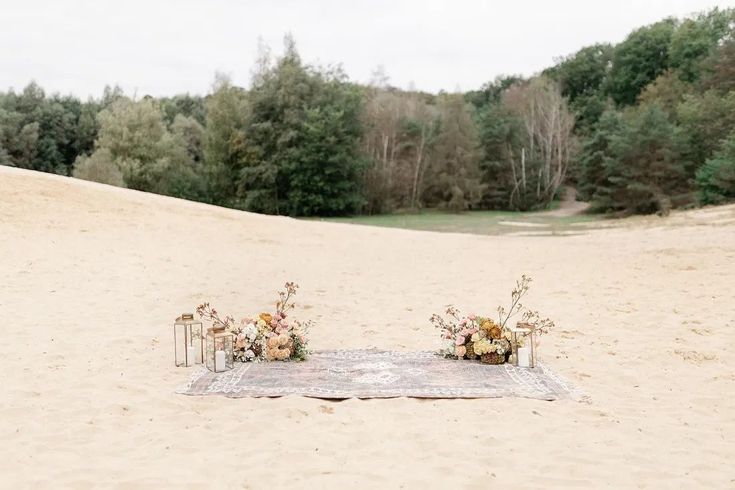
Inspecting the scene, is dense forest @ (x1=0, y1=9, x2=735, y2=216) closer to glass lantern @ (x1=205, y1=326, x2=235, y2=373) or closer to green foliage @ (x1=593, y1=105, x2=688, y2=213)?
green foliage @ (x1=593, y1=105, x2=688, y2=213)

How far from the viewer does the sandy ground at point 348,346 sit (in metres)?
3.50

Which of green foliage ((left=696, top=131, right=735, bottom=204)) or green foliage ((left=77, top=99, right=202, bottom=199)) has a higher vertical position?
green foliage ((left=77, top=99, right=202, bottom=199))

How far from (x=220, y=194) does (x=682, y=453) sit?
1326 inches

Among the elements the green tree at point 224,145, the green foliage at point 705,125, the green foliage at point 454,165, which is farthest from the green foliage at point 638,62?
the green tree at point 224,145

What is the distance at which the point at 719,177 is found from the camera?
23875mm

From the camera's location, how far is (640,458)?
362 centimetres

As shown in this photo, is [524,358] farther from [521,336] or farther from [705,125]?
[705,125]

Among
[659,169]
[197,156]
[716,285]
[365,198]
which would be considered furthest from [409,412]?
[197,156]

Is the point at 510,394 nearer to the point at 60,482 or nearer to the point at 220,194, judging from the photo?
the point at 60,482

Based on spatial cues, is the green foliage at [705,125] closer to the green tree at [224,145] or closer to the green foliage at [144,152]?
the green tree at [224,145]

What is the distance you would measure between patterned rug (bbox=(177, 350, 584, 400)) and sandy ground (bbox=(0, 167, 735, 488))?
0.17 metres

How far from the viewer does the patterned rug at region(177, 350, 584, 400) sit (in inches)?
187

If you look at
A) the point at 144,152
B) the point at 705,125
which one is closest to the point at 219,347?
the point at 705,125

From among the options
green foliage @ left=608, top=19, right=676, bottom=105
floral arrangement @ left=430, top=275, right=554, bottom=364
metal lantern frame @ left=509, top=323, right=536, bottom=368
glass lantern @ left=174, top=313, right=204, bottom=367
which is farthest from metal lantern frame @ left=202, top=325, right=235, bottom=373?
green foliage @ left=608, top=19, right=676, bottom=105
